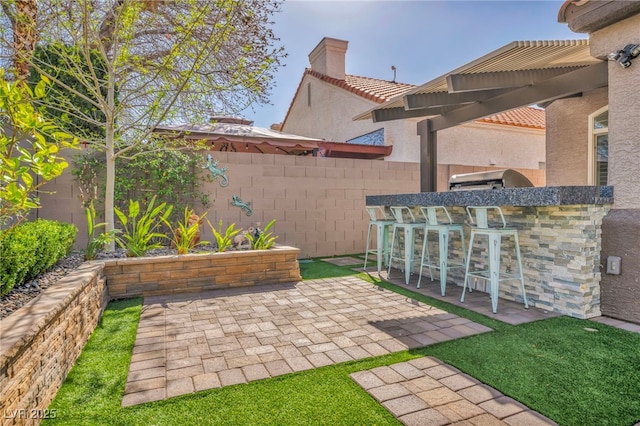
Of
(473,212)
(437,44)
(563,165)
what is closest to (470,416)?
(473,212)

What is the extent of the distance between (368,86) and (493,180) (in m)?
6.72

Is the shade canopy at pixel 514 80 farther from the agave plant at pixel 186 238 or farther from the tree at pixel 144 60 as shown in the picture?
the agave plant at pixel 186 238

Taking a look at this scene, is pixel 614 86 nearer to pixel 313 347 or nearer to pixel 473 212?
pixel 473 212

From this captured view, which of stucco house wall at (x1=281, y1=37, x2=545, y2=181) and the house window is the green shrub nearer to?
stucco house wall at (x1=281, y1=37, x2=545, y2=181)

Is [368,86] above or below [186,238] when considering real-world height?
above

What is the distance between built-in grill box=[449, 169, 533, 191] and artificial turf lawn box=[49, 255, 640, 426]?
3.49m

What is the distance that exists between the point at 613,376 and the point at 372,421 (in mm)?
1958

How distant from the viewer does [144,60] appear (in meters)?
5.54

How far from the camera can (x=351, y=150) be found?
9.85 meters

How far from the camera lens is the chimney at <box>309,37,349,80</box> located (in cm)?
1281

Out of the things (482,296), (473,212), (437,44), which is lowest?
(482,296)

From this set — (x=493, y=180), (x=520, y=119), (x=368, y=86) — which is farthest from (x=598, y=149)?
(x=368, y=86)

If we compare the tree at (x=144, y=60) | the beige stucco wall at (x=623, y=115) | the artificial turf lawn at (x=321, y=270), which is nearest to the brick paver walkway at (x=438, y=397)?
the beige stucco wall at (x=623, y=115)

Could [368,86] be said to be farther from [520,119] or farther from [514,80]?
[514,80]
